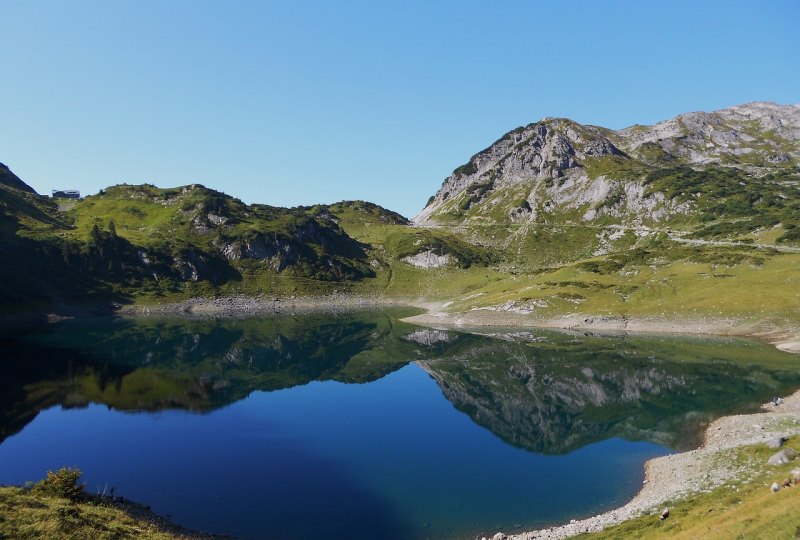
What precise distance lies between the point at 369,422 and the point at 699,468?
35.2 meters

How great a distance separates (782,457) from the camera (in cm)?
3197

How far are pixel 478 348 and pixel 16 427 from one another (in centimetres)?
8217

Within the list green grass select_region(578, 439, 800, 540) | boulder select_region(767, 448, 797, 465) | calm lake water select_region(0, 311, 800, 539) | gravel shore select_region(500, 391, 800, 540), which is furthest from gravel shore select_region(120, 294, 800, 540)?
calm lake water select_region(0, 311, 800, 539)

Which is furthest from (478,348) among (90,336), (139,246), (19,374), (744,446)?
(139,246)

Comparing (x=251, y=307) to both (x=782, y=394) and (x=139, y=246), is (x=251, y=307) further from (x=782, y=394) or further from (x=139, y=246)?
(x=782, y=394)

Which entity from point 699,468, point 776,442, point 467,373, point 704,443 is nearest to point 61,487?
point 699,468

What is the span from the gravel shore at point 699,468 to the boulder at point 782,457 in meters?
1.90

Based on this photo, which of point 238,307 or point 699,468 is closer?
point 699,468

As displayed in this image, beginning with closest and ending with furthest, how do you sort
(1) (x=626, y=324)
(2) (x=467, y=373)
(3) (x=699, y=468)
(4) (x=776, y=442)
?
(4) (x=776, y=442)
(3) (x=699, y=468)
(2) (x=467, y=373)
(1) (x=626, y=324)

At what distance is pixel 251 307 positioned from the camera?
185625 millimetres

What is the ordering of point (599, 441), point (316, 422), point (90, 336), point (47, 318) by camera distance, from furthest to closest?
point (47, 318) < point (90, 336) < point (316, 422) < point (599, 441)

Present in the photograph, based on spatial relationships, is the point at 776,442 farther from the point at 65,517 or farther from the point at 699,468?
the point at 65,517

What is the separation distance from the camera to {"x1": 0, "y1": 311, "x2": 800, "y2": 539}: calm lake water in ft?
111

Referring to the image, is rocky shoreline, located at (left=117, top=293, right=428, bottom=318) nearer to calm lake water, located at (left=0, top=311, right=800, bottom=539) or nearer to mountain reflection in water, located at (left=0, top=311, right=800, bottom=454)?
mountain reflection in water, located at (left=0, top=311, right=800, bottom=454)
